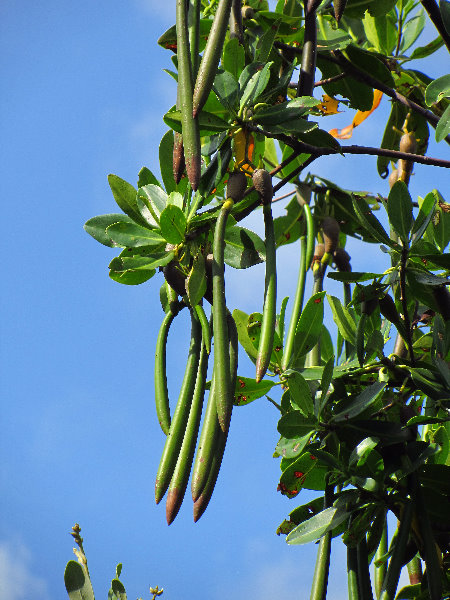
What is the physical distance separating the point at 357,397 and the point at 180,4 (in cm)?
68

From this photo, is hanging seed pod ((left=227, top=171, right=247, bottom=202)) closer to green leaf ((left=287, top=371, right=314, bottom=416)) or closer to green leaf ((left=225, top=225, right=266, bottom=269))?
green leaf ((left=225, top=225, right=266, bottom=269))

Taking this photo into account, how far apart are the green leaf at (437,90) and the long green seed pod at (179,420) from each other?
2.01ft

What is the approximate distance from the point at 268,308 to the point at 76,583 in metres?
0.70

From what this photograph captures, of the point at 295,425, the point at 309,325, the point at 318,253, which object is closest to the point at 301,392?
the point at 295,425

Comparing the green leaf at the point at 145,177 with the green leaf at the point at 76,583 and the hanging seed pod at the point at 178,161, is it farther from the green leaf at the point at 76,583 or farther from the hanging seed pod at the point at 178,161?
the green leaf at the point at 76,583

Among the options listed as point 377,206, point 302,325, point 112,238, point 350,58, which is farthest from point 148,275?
point 377,206

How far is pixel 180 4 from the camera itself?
1.08m

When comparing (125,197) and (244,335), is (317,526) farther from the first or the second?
(125,197)

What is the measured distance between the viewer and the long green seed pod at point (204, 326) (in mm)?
1049

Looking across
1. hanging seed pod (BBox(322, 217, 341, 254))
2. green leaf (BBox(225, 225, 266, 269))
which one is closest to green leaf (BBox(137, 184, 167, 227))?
green leaf (BBox(225, 225, 266, 269))

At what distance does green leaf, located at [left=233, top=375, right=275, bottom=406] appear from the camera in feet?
4.43

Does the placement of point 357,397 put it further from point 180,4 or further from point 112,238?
point 180,4

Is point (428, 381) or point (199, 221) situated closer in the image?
point (199, 221)

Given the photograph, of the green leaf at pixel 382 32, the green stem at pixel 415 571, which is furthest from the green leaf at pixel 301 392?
the green leaf at pixel 382 32
